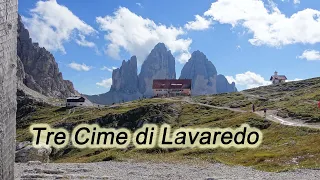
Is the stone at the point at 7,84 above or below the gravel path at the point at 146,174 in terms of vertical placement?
above

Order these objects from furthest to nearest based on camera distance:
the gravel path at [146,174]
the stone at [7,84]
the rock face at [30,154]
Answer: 1. the rock face at [30,154]
2. the gravel path at [146,174]
3. the stone at [7,84]

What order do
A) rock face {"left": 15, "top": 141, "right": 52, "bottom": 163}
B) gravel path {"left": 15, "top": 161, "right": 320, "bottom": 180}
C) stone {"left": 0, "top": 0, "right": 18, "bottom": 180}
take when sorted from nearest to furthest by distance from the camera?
stone {"left": 0, "top": 0, "right": 18, "bottom": 180}, gravel path {"left": 15, "top": 161, "right": 320, "bottom": 180}, rock face {"left": 15, "top": 141, "right": 52, "bottom": 163}

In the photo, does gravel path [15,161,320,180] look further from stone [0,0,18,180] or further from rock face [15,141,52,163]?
stone [0,0,18,180]

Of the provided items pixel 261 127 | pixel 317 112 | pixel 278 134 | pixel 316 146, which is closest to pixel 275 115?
pixel 317 112

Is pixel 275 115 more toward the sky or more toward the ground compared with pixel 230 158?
more toward the sky

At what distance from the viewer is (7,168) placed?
6312mm

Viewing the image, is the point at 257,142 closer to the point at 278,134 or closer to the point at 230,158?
the point at 278,134

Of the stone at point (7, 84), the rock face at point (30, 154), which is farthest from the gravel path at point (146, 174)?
the stone at point (7, 84)

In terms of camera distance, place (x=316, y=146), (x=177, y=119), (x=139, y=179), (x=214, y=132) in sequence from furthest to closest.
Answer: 1. (x=177, y=119)
2. (x=214, y=132)
3. (x=316, y=146)
4. (x=139, y=179)

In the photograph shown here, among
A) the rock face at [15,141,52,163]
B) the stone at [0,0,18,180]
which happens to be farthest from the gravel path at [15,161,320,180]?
the stone at [0,0,18,180]

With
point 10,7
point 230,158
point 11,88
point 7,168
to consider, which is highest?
point 10,7

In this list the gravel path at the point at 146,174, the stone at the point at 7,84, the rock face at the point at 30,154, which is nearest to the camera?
the stone at the point at 7,84

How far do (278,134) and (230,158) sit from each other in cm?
2497

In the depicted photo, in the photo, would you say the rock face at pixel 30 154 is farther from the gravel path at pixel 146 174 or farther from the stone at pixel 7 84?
the stone at pixel 7 84
